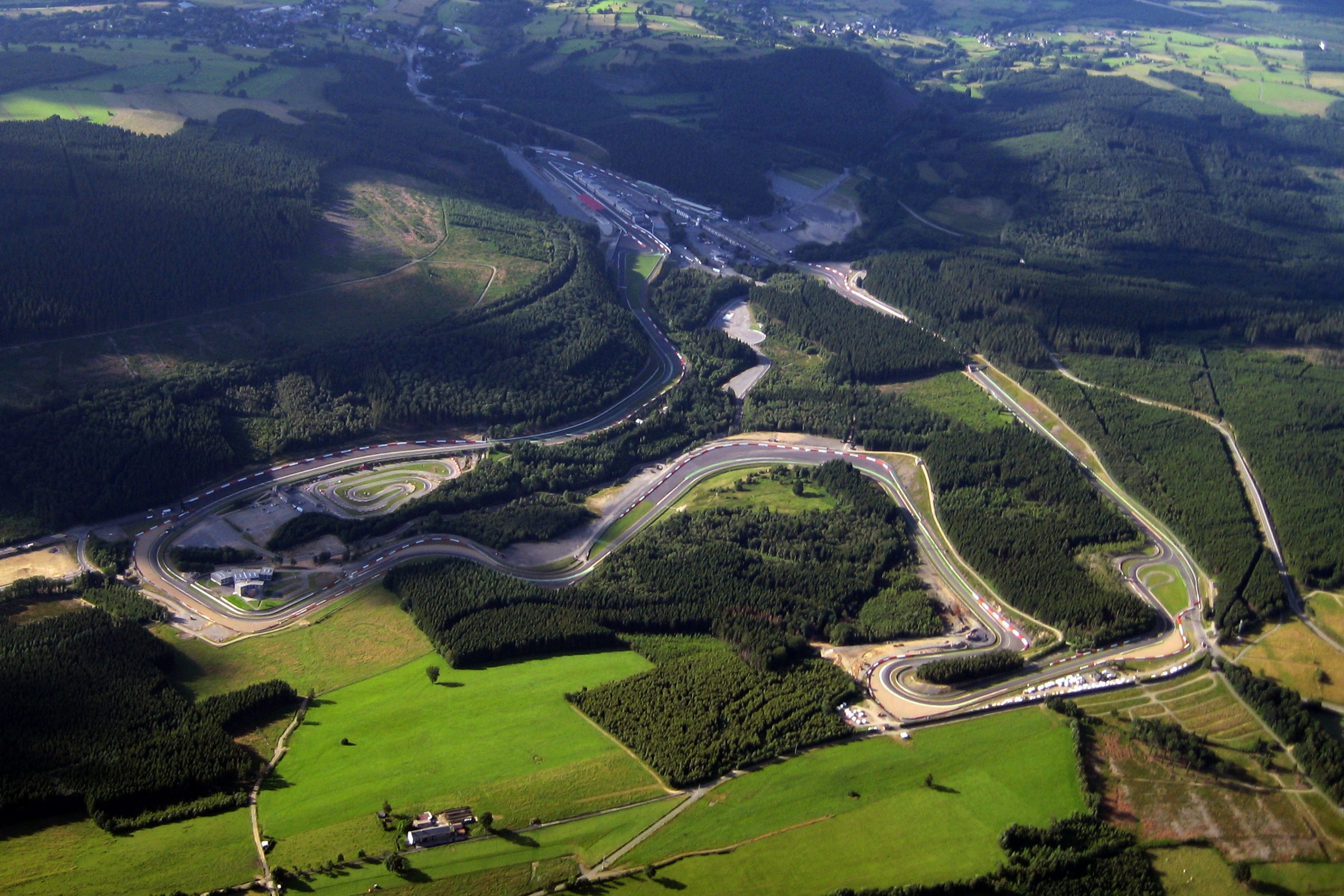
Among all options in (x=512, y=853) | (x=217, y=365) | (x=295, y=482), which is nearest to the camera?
(x=512, y=853)

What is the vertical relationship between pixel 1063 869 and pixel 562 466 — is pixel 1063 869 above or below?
below

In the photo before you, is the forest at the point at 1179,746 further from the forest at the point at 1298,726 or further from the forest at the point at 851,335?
the forest at the point at 851,335

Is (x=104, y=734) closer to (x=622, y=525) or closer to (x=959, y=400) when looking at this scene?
(x=622, y=525)

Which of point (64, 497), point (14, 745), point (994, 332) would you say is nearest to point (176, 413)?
point (64, 497)

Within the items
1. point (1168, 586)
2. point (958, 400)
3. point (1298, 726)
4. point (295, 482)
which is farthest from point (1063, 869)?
point (295, 482)

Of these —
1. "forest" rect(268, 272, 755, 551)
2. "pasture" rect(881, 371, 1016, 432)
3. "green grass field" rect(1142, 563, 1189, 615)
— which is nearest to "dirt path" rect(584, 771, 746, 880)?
"forest" rect(268, 272, 755, 551)

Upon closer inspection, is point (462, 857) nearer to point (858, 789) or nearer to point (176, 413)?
point (858, 789)

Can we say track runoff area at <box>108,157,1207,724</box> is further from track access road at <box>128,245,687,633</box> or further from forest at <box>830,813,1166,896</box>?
forest at <box>830,813,1166,896</box>
